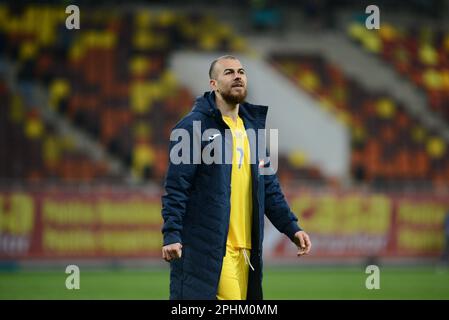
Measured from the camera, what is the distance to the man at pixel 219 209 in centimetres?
738

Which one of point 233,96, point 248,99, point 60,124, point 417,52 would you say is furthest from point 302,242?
point 417,52

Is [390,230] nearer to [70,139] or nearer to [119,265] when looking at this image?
[119,265]

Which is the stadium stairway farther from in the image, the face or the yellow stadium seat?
the face

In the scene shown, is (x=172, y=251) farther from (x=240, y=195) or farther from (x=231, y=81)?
(x=231, y=81)

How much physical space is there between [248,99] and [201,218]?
65.2ft

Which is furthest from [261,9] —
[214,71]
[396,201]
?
[214,71]

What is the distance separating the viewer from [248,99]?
89.1ft

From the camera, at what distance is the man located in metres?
7.38

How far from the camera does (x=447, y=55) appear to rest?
29641 mm

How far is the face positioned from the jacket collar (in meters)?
0.11

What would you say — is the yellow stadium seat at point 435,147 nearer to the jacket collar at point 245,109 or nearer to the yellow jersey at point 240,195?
the jacket collar at point 245,109

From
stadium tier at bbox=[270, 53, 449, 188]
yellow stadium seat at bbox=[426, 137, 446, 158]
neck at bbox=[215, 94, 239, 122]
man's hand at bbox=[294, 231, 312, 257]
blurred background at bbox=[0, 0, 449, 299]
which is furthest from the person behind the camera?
→ yellow stadium seat at bbox=[426, 137, 446, 158]

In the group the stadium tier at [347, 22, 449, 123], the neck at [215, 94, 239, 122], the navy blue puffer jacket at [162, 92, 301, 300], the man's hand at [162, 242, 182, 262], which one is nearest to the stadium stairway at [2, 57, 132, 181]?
the stadium tier at [347, 22, 449, 123]

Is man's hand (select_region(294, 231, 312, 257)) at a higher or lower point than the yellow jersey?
lower
